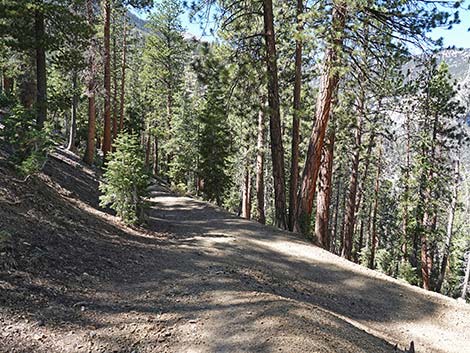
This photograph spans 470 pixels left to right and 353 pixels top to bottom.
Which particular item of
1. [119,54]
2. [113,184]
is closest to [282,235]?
[113,184]

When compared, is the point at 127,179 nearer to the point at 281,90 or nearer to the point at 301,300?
the point at 301,300

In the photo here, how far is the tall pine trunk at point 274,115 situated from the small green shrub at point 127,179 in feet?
11.8

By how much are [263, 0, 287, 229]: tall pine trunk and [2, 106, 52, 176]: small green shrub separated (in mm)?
5393

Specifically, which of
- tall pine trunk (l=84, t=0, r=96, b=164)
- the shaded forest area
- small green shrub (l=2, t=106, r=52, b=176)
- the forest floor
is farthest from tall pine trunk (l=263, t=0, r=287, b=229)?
tall pine trunk (l=84, t=0, r=96, b=164)

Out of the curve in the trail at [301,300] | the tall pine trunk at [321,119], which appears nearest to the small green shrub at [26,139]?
the curve in the trail at [301,300]

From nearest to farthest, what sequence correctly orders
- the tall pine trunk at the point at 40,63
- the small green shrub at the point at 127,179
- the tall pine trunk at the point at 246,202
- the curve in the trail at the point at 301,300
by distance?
1. the curve in the trail at the point at 301,300
2. the small green shrub at the point at 127,179
3. the tall pine trunk at the point at 40,63
4. the tall pine trunk at the point at 246,202

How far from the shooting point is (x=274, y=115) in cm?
1052

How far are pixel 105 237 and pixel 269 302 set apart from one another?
4060 millimetres

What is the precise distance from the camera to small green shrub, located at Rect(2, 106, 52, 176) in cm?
718

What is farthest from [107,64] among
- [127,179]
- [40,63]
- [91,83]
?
[127,179]

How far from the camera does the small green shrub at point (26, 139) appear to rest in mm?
7184

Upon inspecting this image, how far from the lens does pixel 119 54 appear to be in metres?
28.8

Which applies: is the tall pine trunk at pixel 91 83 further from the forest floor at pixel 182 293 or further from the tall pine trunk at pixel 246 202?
the tall pine trunk at pixel 246 202

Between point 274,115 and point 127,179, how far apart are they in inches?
166
